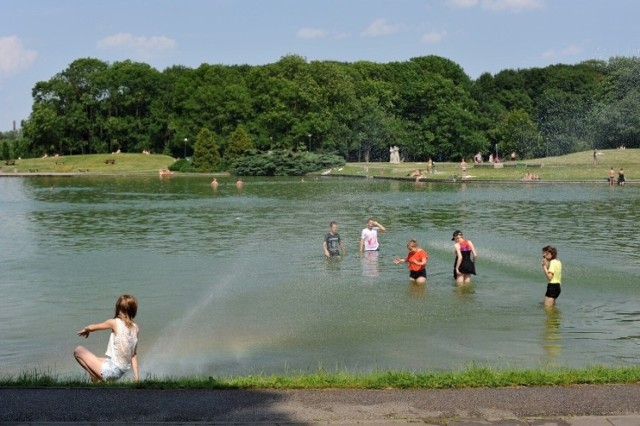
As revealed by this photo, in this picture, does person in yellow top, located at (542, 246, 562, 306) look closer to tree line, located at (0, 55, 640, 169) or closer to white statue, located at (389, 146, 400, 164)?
tree line, located at (0, 55, 640, 169)

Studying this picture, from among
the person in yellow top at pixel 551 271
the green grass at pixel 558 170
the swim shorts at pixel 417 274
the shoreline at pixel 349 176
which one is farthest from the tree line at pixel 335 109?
the person in yellow top at pixel 551 271

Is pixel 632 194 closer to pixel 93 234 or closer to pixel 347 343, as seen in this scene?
pixel 93 234

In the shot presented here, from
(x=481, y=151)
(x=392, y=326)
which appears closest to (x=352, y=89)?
(x=481, y=151)

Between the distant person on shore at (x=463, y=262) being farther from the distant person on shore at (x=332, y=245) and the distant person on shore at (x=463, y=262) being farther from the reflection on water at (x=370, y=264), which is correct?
the distant person on shore at (x=332, y=245)

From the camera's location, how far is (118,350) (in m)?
11.5

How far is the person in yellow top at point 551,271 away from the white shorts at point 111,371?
10.1m

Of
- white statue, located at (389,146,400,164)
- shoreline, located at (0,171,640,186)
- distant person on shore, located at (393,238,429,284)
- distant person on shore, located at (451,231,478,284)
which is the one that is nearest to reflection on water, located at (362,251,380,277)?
distant person on shore, located at (393,238,429,284)

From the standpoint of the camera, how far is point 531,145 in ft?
374

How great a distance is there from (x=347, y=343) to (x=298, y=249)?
14520 millimetres

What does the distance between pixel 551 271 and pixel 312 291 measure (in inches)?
256

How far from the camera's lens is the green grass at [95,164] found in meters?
114

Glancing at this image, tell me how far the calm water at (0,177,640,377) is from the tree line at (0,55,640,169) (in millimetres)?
65809

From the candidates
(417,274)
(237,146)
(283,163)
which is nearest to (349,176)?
(283,163)

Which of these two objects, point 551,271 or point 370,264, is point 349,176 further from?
point 551,271
